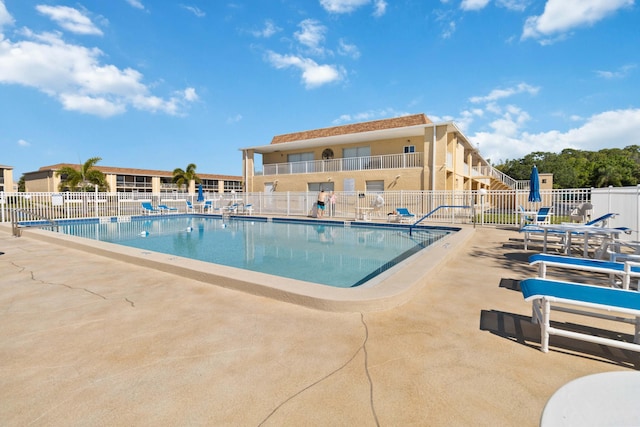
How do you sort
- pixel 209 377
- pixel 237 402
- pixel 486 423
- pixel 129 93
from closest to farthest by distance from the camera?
pixel 486 423, pixel 237 402, pixel 209 377, pixel 129 93

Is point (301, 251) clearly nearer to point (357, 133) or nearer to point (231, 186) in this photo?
point (357, 133)

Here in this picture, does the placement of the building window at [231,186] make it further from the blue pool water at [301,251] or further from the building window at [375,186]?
the blue pool water at [301,251]

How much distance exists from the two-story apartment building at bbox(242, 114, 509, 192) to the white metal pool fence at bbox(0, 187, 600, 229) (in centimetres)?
234

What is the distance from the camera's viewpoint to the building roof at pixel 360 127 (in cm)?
2158

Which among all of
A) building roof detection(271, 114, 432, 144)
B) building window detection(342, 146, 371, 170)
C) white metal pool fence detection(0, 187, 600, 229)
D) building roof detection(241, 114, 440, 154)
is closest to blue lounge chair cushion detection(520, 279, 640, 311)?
white metal pool fence detection(0, 187, 600, 229)

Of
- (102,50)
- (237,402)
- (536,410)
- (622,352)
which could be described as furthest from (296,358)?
(102,50)

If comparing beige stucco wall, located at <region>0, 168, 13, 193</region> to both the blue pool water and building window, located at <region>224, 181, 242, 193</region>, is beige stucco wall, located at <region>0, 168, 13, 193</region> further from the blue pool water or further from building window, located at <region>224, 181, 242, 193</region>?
the blue pool water

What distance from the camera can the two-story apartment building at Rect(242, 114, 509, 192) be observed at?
19219 millimetres

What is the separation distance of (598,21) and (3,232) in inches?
1046

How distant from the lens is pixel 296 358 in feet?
8.20

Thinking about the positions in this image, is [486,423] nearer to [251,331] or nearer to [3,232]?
[251,331]

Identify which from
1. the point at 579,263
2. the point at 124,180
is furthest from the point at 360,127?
the point at 124,180

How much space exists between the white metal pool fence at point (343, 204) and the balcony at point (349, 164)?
343 cm

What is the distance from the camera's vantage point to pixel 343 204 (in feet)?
65.3
